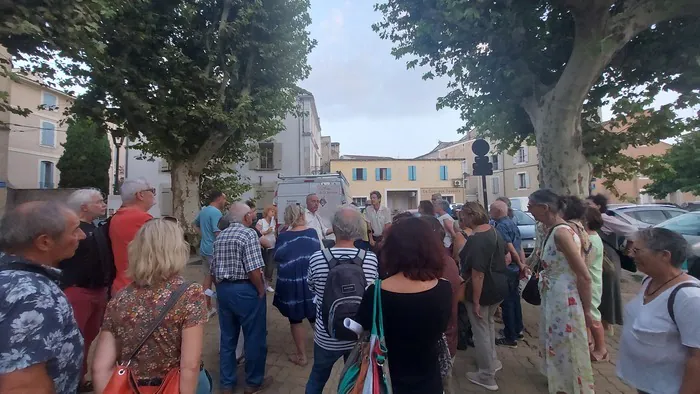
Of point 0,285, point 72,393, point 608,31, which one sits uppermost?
point 608,31

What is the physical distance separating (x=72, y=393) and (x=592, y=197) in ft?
18.2

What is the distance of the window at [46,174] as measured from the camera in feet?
112

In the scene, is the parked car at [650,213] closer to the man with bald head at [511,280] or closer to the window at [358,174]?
the man with bald head at [511,280]

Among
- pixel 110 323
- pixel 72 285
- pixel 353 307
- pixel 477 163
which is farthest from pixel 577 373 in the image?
pixel 477 163

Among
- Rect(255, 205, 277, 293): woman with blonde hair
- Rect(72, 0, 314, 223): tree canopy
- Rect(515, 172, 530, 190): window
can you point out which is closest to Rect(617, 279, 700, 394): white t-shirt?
Rect(255, 205, 277, 293): woman with blonde hair

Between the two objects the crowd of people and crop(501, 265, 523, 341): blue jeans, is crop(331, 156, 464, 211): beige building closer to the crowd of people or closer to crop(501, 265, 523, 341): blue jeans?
crop(501, 265, 523, 341): blue jeans

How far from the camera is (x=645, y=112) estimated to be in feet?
29.9

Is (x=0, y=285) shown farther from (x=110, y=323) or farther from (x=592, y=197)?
(x=592, y=197)

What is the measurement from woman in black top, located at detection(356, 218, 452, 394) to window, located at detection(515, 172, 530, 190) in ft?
134

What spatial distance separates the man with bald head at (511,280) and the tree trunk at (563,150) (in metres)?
1.94

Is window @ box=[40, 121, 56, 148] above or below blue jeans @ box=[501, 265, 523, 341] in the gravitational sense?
above

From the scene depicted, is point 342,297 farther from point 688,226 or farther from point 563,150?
point 688,226

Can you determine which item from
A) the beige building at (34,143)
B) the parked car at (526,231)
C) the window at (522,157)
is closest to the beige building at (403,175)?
the window at (522,157)

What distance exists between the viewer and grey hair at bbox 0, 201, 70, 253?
1742 millimetres
